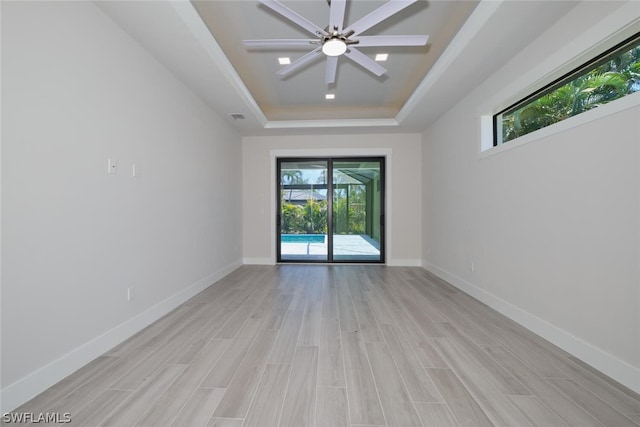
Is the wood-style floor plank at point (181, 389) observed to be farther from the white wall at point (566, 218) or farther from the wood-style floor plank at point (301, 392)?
the white wall at point (566, 218)

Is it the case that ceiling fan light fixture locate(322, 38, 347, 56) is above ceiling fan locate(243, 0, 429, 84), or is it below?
below

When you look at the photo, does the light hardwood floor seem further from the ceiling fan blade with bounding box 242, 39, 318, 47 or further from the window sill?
the ceiling fan blade with bounding box 242, 39, 318, 47

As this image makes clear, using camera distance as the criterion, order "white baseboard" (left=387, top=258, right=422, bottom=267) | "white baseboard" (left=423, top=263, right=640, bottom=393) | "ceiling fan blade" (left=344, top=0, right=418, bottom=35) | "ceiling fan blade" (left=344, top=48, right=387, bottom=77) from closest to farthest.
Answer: "white baseboard" (left=423, top=263, right=640, bottom=393), "ceiling fan blade" (left=344, top=0, right=418, bottom=35), "ceiling fan blade" (left=344, top=48, right=387, bottom=77), "white baseboard" (left=387, top=258, right=422, bottom=267)

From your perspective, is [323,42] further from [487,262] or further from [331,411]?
[487,262]

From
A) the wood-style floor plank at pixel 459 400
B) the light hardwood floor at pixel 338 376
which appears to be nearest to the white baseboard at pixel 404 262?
the light hardwood floor at pixel 338 376

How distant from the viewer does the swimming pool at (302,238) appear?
5.52 meters

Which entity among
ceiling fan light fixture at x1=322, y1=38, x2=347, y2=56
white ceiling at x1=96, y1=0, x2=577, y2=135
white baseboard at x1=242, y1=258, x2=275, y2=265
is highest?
white ceiling at x1=96, y1=0, x2=577, y2=135

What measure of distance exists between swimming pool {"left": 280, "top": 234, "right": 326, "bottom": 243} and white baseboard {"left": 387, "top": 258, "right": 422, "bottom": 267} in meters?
1.51

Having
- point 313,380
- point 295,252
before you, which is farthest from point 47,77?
point 295,252

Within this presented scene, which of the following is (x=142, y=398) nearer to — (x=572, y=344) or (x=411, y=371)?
(x=411, y=371)

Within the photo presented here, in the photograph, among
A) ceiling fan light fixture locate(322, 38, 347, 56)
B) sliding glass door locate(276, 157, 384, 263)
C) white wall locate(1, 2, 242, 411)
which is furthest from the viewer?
sliding glass door locate(276, 157, 384, 263)

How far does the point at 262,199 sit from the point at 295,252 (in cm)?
134

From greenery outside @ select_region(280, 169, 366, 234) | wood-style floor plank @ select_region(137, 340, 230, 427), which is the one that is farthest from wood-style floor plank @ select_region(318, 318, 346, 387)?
greenery outside @ select_region(280, 169, 366, 234)

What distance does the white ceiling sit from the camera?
2.04m
